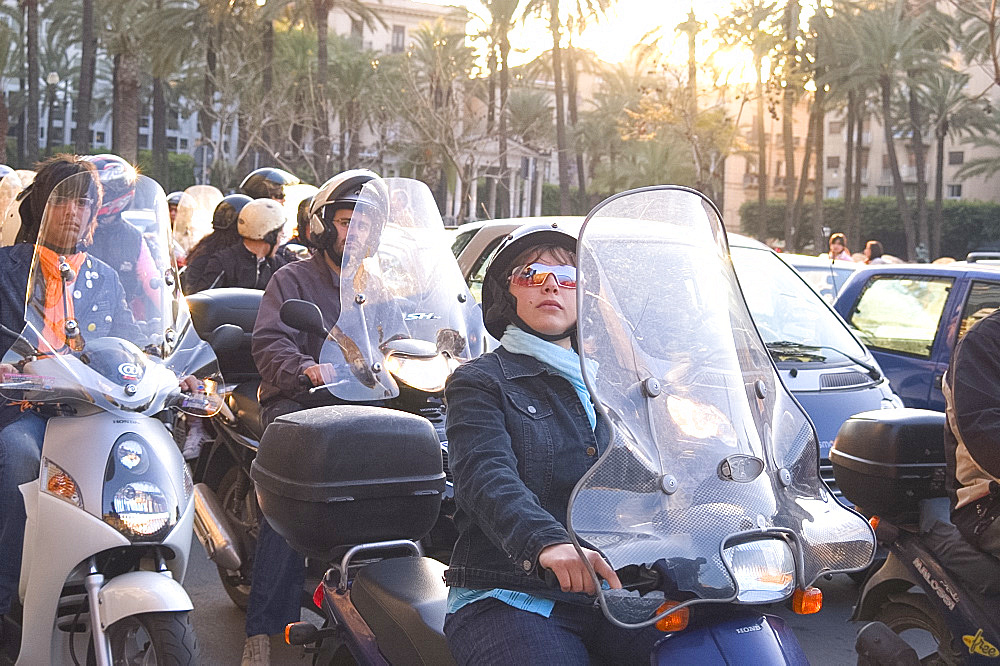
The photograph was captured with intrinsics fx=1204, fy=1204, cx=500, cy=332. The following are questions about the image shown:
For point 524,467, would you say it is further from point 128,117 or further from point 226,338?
point 128,117

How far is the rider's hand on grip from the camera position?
2211mm

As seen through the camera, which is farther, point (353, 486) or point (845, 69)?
point (845, 69)

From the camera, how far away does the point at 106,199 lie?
4.23 metres

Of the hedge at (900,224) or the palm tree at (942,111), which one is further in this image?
the hedge at (900,224)

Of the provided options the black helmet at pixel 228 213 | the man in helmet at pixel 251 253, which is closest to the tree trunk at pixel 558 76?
the black helmet at pixel 228 213

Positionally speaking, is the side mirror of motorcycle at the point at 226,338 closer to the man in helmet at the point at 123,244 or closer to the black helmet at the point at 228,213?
the man in helmet at the point at 123,244

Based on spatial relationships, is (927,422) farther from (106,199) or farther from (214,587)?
(214,587)

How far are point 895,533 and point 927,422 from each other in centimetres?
40

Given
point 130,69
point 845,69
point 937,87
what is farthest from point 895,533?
point 937,87

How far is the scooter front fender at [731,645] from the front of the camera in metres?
2.28

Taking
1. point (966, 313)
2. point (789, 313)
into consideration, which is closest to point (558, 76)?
point (966, 313)

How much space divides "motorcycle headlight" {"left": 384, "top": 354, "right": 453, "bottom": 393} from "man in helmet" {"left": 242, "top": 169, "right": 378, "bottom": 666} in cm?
31

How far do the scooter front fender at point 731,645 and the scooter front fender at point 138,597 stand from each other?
5.67 feet

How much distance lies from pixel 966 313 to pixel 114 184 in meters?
5.68
